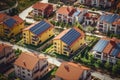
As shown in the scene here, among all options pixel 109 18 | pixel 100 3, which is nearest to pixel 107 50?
pixel 109 18

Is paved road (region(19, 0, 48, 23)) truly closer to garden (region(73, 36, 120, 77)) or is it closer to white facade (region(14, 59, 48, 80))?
garden (region(73, 36, 120, 77))

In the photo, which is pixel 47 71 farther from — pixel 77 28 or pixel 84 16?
pixel 84 16

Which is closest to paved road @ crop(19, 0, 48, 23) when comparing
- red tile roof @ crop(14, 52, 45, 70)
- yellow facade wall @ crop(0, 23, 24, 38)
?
yellow facade wall @ crop(0, 23, 24, 38)

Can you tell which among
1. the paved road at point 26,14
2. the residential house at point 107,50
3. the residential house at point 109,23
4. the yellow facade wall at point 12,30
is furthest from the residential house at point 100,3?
the residential house at point 107,50

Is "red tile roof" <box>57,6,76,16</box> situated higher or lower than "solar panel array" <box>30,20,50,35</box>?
higher

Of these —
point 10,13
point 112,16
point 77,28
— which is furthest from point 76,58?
point 10,13

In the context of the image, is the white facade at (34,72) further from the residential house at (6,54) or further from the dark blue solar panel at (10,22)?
the dark blue solar panel at (10,22)
